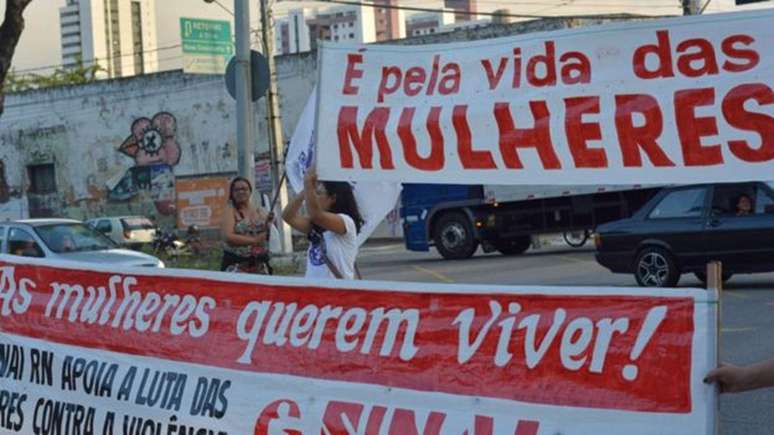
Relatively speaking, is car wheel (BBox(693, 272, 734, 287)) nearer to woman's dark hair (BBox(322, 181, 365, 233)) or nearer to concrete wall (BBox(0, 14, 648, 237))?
woman's dark hair (BBox(322, 181, 365, 233))

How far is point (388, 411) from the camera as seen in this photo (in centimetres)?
449

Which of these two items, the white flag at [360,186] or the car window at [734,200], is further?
the car window at [734,200]

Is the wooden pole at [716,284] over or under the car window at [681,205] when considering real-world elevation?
over

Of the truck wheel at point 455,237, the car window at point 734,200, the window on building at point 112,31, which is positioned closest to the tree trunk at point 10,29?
the car window at point 734,200

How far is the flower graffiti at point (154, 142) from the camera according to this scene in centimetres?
3975

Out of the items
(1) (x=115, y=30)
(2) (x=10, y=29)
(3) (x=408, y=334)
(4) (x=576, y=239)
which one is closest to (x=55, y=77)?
(1) (x=115, y=30)

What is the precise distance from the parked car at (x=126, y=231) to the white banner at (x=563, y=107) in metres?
28.2

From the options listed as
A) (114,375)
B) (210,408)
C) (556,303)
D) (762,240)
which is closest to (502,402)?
(556,303)

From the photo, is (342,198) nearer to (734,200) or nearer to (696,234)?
(696,234)

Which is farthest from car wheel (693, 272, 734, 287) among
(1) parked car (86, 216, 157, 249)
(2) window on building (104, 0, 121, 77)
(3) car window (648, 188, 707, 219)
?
(2) window on building (104, 0, 121, 77)

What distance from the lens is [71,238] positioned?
634 inches

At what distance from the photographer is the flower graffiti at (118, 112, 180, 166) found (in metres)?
39.8

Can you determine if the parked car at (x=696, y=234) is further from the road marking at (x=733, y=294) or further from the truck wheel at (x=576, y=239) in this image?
the truck wheel at (x=576, y=239)

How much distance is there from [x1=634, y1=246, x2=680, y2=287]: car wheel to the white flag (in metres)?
8.00
